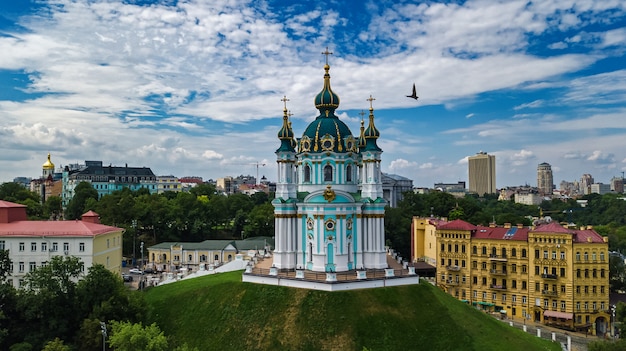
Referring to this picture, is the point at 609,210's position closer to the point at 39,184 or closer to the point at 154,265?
the point at 154,265

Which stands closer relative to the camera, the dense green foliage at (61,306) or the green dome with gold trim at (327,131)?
the dense green foliage at (61,306)

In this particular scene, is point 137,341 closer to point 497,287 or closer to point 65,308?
point 65,308

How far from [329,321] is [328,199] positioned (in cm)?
982

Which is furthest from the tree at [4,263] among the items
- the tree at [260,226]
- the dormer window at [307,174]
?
the tree at [260,226]

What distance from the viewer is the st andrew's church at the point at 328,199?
3978cm

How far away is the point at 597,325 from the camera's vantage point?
155 ft

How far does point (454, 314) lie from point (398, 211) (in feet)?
140

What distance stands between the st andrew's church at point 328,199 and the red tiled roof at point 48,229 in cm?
1590

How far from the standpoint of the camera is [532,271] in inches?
1938

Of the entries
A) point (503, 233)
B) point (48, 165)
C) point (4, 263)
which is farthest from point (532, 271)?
point (48, 165)

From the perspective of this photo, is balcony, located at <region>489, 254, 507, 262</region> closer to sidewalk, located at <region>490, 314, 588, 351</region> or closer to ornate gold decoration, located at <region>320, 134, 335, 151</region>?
sidewalk, located at <region>490, 314, 588, 351</region>

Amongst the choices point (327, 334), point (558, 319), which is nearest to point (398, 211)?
point (558, 319)

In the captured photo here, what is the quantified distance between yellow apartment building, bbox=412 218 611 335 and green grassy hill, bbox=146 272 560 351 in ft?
37.9

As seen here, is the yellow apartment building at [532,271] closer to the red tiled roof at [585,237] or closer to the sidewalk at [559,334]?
the red tiled roof at [585,237]
